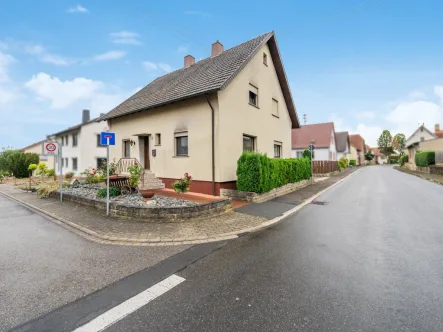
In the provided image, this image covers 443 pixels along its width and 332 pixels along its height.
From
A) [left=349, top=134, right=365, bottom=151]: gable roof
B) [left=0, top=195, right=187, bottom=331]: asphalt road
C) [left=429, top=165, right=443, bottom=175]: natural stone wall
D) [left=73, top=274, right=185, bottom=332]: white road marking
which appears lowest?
[left=0, top=195, right=187, bottom=331]: asphalt road

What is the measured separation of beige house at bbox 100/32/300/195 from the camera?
388 inches

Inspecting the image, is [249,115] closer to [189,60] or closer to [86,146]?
[189,60]

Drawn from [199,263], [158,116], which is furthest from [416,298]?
[158,116]

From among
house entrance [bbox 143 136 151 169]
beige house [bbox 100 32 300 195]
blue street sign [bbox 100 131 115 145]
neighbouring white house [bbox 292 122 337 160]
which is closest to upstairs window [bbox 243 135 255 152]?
beige house [bbox 100 32 300 195]

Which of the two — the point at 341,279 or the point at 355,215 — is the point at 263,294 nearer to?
the point at 341,279

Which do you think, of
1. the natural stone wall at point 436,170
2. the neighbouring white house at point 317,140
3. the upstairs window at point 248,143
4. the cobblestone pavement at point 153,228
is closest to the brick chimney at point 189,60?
the upstairs window at point 248,143

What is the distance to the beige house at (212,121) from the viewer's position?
9844 mm

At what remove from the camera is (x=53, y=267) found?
371 cm

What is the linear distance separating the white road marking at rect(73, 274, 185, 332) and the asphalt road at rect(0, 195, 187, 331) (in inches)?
26.1

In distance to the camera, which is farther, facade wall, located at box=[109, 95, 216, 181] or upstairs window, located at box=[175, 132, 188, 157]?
upstairs window, located at box=[175, 132, 188, 157]

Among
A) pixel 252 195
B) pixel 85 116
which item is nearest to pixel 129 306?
pixel 252 195

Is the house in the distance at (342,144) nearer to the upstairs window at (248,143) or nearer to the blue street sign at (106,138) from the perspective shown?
the upstairs window at (248,143)

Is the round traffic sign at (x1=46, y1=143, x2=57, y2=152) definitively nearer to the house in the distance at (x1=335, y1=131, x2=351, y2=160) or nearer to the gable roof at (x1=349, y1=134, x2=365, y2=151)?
the house in the distance at (x1=335, y1=131, x2=351, y2=160)

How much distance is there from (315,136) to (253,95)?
91.4 feet
